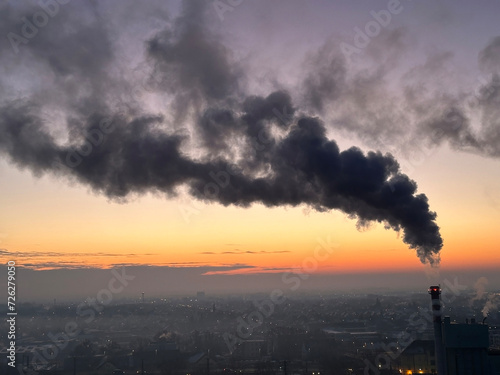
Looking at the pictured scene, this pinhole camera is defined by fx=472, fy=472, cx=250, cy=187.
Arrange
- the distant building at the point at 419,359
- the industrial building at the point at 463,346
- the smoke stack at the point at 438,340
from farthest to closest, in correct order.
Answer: the distant building at the point at 419,359, the industrial building at the point at 463,346, the smoke stack at the point at 438,340

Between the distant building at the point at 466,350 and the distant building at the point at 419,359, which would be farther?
the distant building at the point at 419,359

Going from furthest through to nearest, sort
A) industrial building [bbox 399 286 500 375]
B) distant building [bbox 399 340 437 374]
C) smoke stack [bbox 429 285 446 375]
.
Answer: distant building [bbox 399 340 437 374]
industrial building [bbox 399 286 500 375]
smoke stack [bbox 429 285 446 375]

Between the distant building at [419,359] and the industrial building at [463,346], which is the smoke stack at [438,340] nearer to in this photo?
the industrial building at [463,346]

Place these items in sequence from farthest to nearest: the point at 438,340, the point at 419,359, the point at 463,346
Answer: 1. the point at 419,359
2. the point at 463,346
3. the point at 438,340

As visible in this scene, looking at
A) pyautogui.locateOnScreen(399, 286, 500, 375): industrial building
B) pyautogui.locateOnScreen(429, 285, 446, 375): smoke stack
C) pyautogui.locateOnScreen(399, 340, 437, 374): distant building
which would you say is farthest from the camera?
pyautogui.locateOnScreen(399, 340, 437, 374): distant building

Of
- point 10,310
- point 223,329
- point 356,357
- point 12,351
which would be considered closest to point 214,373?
point 356,357

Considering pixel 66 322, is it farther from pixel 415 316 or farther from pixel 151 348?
pixel 415 316

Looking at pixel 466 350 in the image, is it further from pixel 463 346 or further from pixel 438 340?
pixel 438 340

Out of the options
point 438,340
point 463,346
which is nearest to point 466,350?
point 463,346

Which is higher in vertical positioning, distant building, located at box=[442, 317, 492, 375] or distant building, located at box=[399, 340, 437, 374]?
distant building, located at box=[442, 317, 492, 375]

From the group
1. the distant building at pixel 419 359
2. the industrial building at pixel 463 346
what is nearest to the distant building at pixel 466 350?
the industrial building at pixel 463 346

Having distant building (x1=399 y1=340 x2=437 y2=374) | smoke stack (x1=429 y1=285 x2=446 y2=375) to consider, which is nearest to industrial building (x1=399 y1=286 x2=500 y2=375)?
smoke stack (x1=429 y1=285 x2=446 y2=375)

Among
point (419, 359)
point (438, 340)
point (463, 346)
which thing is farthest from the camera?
point (419, 359)

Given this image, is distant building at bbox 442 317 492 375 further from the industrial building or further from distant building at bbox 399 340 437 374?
distant building at bbox 399 340 437 374
